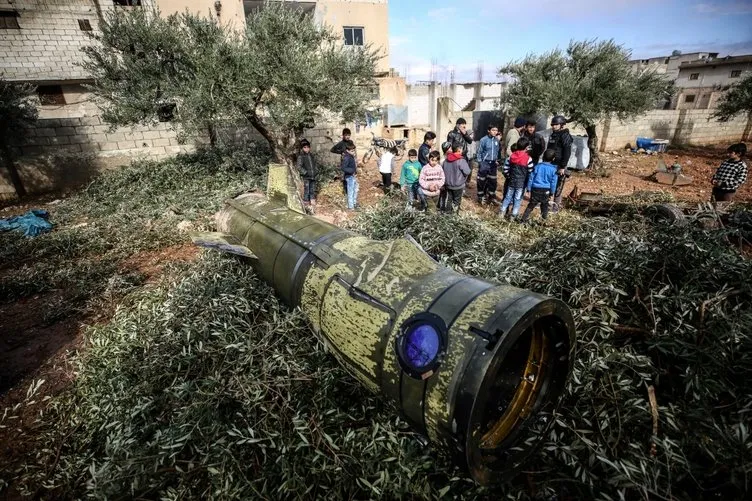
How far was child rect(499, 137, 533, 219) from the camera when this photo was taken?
8.70m

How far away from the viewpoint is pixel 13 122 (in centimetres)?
1186

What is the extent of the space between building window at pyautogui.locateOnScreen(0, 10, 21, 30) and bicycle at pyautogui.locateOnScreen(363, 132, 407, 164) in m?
21.8

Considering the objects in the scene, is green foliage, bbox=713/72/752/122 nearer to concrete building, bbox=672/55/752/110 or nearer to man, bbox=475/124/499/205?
concrete building, bbox=672/55/752/110

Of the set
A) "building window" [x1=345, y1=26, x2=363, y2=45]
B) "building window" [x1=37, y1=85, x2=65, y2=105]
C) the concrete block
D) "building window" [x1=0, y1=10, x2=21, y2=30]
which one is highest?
"building window" [x1=345, y1=26, x2=363, y2=45]

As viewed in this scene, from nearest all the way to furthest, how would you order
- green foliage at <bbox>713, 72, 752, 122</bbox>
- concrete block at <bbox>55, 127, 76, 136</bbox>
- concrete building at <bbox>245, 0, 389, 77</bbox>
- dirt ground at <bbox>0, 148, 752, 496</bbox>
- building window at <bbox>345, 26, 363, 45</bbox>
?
dirt ground at <bbox>0, 148, 752, 496</bbox> < concrete block at <bbox>55, 127, 76, 136</bbox> < green foliage at <bbox>713, 72, 752, 122</bbox> < concrete building at <bbox>245, 0, 389, 77</bbox> < building window at <bbox>345, 26, 363, 45</bbox>

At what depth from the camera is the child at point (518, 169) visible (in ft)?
28.6

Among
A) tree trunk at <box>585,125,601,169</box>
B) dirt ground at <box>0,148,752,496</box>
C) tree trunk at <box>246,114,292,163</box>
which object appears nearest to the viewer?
dirt ground at <box>0,148,752,496</box>

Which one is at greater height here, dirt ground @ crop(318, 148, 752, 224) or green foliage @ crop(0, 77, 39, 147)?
green foliage @ crop(0, 77, 39, 147)

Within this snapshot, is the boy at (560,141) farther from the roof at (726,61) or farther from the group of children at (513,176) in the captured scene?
the roof at (726,61)

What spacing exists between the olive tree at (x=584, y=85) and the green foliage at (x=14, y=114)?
62.1 ft

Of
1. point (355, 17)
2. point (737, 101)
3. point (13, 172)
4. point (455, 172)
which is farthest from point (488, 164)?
point (355, 17)

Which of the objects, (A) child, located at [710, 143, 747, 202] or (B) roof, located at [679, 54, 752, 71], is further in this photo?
(B) roof, located at [679, 54, 752, 71]

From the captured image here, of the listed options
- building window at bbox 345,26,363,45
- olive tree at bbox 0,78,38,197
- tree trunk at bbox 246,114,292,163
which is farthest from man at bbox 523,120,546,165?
building window at bbox 345,26,363,45

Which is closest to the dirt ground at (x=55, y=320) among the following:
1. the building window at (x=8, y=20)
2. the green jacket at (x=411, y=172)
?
the green jacket at (x=411, y=172)
